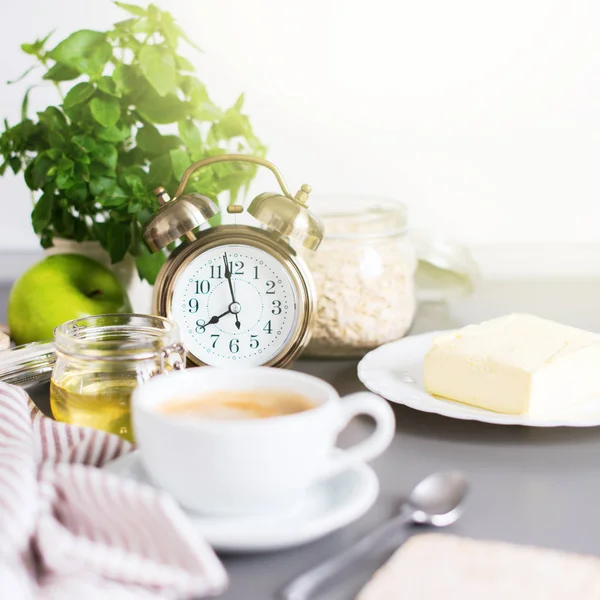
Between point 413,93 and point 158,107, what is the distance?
81cm

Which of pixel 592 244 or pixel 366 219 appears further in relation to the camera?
pixel 592 244

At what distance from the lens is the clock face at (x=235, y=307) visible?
3.78 feet

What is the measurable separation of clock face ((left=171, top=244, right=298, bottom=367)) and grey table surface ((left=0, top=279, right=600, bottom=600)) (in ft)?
0.39

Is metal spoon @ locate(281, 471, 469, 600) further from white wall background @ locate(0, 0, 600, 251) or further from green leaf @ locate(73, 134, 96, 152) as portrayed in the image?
white wall background @ locate(0, 0, 600, 251)

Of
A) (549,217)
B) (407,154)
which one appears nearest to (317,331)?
(407,154)

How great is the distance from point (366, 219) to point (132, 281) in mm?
396

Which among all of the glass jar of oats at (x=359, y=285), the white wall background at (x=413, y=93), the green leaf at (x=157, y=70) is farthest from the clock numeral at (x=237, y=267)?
the white wall background at (x=413, y=93)

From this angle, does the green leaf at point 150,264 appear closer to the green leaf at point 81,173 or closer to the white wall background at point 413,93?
the green leaf at point 81,173

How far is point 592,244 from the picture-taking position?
198cm

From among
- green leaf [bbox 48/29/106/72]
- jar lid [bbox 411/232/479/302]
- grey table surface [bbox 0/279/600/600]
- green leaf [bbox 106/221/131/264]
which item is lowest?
grey table surface [bbox 0/279/600/600]

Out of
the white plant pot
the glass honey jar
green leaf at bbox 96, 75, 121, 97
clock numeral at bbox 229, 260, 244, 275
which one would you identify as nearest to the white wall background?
the white plant pot

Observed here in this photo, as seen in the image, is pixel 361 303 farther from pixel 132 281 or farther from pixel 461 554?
pixel 461 554

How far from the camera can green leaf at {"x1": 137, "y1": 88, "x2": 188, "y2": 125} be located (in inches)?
48.3

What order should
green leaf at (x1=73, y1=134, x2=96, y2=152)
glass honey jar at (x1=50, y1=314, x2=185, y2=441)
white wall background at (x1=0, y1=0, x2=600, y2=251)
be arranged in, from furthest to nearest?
1. white wall background at (x1=0, y1=0, x2=600, y2=251)
2. green leaf at (x1=73, y1=134, x2=96, y2=152)
3. glass honey jar at (x1=50, y1=314, x2=185, y2=441)
